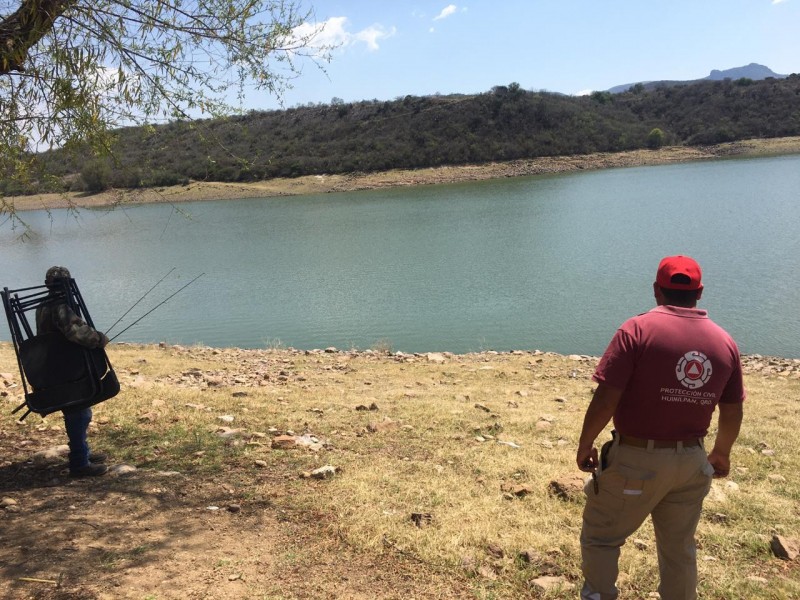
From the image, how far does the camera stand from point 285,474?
14.5 ft

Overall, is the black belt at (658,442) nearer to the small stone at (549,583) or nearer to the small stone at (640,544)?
the small stone at (549,583)

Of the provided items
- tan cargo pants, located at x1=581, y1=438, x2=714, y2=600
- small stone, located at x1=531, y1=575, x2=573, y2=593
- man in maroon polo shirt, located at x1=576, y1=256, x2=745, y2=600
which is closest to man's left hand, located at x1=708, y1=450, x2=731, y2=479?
man in maroon polo shirt, located at x1=576, y1=256, x2=745, y2=600

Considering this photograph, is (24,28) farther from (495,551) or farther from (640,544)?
(640,544)

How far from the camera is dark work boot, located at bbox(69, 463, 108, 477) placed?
163 inches

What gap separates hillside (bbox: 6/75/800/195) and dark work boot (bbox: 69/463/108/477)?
1990 inches

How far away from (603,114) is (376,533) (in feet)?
266

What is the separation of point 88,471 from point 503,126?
2773 inches

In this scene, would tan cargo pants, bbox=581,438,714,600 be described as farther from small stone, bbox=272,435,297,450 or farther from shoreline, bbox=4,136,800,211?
shoreline, bbox=4,136,800,211

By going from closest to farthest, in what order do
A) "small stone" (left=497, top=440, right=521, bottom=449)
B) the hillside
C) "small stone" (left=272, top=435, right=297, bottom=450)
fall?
1. "small stone" (left=272, top=435, right=297, bottom=450)
2. "small stone" (left=497, top=440, right=521, bottom=449)
3. the hillside

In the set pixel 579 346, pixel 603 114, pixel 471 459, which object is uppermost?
pixel 603 114

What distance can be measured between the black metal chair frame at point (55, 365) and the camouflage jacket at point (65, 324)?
46 mm

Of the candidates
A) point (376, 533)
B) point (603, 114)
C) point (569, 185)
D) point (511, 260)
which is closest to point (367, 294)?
point (511, 260)

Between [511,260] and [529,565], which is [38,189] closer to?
[529,565]

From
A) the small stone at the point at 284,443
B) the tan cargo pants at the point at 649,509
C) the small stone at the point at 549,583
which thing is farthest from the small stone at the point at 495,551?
the small stone at the point at 284,443
